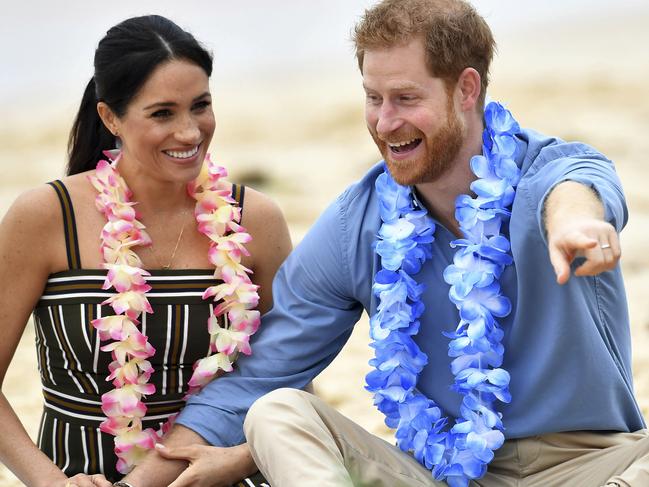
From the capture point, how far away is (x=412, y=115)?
3756 mm

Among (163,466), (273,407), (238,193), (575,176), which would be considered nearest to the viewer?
(575,176)

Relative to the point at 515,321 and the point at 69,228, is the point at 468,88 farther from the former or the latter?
the point at 69,228

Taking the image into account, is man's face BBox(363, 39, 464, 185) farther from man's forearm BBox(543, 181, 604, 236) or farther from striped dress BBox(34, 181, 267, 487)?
striped dress BBox(34, 181, 267, 487)

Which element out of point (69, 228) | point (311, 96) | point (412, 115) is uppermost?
point (412, 115)

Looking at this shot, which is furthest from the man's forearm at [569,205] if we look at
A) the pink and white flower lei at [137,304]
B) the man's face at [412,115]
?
the pink and white flower lei at [137,304]

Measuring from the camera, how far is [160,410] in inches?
163

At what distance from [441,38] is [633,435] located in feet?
4.46

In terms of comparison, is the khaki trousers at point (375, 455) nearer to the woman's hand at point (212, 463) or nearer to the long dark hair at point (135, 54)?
the woman's hand at point (212, 463)

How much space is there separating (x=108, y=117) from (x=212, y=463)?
1234 millimetres

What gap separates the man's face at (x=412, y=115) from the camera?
3.76 m

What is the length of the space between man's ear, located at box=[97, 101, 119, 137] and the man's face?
93cm

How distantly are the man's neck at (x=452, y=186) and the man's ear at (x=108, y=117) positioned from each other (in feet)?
3.49

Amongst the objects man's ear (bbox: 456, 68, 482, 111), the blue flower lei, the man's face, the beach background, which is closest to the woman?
the beach background

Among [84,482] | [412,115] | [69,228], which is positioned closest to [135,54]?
[69,228]
